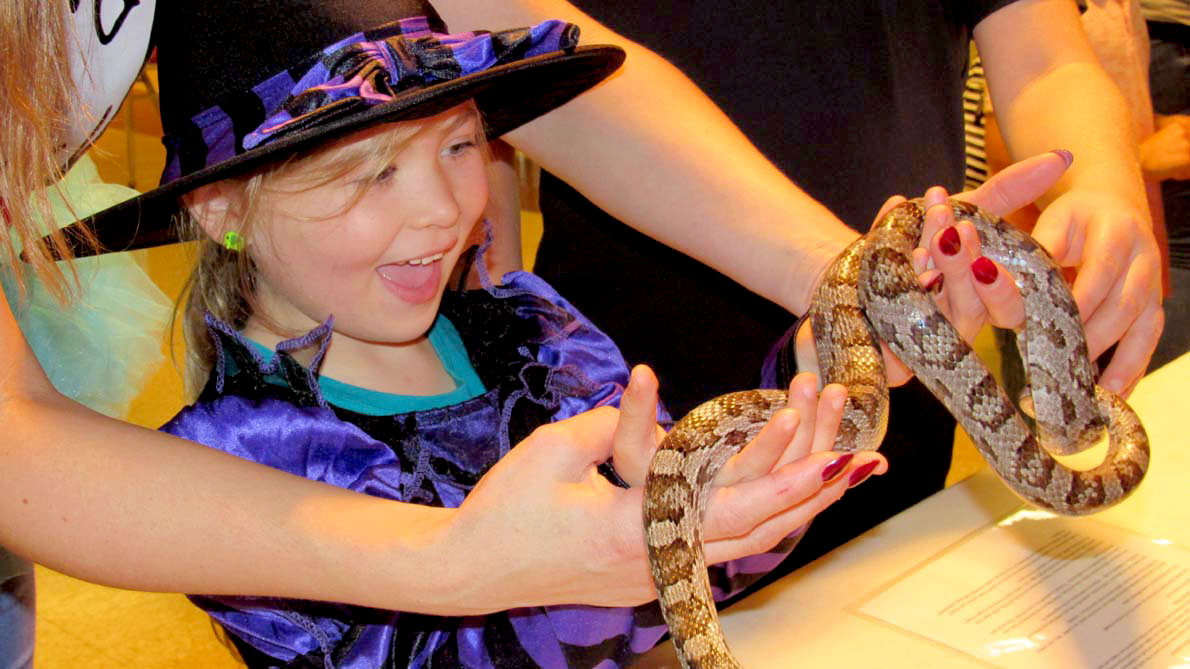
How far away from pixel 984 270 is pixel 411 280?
85 cm

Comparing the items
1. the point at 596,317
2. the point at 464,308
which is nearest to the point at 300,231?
the point at 464,308

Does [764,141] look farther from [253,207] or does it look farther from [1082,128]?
[253,207]

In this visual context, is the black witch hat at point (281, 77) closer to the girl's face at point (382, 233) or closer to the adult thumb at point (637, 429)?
the girl's face at point (382, 233)

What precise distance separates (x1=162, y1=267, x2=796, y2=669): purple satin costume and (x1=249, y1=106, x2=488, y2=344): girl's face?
75 mm

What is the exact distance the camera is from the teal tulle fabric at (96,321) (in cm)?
181

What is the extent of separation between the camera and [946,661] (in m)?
1.51

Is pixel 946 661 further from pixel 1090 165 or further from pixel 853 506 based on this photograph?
pixel 1090 165

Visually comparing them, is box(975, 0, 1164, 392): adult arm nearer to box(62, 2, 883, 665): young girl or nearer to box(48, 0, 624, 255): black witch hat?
box(62, 2, 883, 665): young girl

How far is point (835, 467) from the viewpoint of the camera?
1203 millimetres

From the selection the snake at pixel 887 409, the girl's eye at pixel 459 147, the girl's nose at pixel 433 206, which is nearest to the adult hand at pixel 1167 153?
the snake at pixel 887 409

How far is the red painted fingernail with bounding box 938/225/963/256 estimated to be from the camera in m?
1.59

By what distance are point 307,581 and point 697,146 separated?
91 centimetres

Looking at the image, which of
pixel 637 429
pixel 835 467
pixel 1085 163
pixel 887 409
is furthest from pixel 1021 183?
pixel 637 429

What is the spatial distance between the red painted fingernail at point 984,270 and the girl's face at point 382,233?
0.74m
